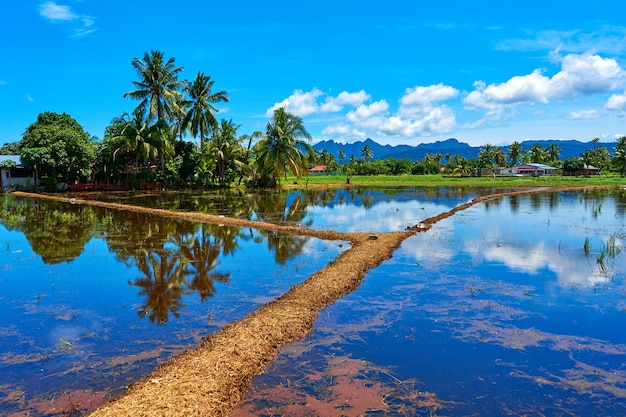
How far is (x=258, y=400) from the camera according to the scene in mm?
4684

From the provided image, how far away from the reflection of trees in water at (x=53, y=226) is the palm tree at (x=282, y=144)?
1923 cm

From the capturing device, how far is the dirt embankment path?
14.2ft

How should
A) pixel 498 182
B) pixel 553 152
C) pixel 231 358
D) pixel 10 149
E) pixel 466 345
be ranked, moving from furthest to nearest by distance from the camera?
pixel 553 152 < pixel 498 182 < pixel 10 149 < pixel 466 345 < pixel 231 358

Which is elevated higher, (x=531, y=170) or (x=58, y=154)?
(x=58, y=154)

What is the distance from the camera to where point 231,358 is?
17.7 ft

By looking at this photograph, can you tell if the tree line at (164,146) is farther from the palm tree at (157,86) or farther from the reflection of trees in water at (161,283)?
the reflection of trees in water at (161,283)

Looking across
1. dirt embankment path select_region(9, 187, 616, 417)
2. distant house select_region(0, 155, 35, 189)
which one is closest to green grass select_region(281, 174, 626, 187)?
distant house select_region(0, 155, 35, 189)

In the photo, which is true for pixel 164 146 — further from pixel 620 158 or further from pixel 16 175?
pixel 620 158

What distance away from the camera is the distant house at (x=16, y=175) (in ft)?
119

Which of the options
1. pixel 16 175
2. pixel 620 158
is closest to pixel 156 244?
pixel 16 175

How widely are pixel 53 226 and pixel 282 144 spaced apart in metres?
25.7

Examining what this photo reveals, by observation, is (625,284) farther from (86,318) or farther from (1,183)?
(1,183)

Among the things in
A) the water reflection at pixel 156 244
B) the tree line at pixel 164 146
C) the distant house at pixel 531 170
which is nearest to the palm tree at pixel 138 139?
the tree line at pixel 164 146

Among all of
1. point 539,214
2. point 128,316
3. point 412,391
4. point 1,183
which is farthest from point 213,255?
point 1,183
